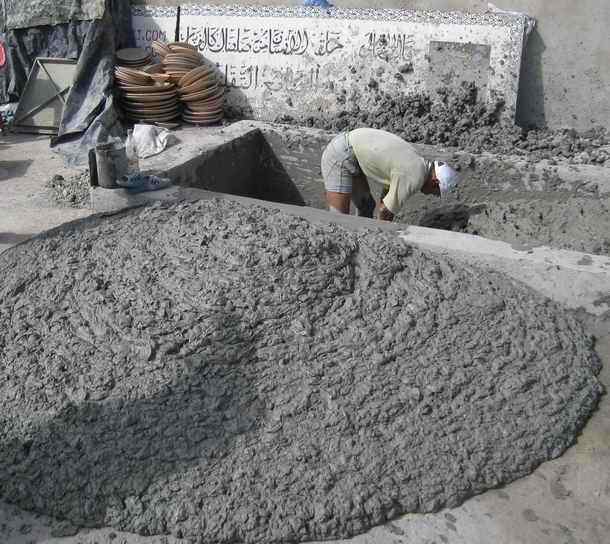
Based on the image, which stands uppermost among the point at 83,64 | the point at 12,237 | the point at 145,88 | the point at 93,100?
the point at 83,64

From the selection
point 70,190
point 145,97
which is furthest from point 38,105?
point 70,190

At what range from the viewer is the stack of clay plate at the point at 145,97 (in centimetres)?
691

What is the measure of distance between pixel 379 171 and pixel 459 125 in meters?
1.68

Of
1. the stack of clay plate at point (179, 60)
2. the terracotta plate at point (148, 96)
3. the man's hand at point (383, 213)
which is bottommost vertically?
the man's hand at point (383, 213)

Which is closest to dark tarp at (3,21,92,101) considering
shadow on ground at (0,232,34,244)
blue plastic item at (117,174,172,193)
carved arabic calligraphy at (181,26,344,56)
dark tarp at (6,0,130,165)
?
dark tarp at (6,0,130,165)

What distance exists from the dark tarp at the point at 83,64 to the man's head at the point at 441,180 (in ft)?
11.6

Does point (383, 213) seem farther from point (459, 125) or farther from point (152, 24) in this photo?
point (152, 24)

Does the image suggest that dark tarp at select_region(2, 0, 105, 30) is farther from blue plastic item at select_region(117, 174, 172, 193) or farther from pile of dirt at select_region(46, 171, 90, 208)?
blue plastic item at select_region(117, 174, 172, 193)

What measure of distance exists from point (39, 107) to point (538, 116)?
5279 millimetres

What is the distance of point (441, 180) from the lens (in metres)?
4.21

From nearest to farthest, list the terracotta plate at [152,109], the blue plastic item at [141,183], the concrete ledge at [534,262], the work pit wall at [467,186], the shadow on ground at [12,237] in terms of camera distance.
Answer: the concrete ledge at [534,262] < the blue plastic item at [141,183] < the shadow on ground at [12,237] < the work pit wall at [467,186] < the terracotta plate at [152,109]

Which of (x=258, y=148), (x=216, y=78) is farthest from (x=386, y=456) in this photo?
(x=216, y=78)

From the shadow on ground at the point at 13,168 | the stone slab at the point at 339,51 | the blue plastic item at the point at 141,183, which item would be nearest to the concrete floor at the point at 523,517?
the blue plastic item at the point at 141,183

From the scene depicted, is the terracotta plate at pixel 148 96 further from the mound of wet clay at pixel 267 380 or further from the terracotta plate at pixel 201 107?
the mound of wet clay at pixel 267 380
